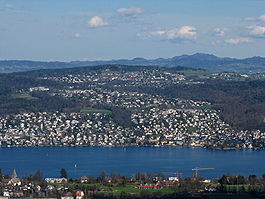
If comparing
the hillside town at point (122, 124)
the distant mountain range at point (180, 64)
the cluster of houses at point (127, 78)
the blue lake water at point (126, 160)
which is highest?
the distant mountain range at point (180, 64)

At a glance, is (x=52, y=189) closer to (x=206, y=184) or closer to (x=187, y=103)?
(x=206, y=184)

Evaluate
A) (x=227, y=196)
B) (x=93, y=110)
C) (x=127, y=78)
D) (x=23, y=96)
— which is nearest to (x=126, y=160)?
(x=227, y=196)

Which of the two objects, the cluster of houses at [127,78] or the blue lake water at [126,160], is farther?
the cluster of houses at [127,78]

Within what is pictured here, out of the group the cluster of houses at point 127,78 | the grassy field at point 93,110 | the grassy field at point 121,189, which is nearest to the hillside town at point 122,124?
the grassy field at point 93,110

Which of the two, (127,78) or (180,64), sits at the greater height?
(180,64)

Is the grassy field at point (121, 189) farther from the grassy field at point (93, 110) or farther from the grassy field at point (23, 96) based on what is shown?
the grassy field at point (23, 96)

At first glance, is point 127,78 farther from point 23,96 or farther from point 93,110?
point 93,110

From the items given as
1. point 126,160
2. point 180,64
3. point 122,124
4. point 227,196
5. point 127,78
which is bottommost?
point 126,160

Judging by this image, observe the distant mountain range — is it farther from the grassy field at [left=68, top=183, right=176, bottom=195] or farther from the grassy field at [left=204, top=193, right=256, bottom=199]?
the grassy field at [left=204, top=193, right=256, bottom=199]
